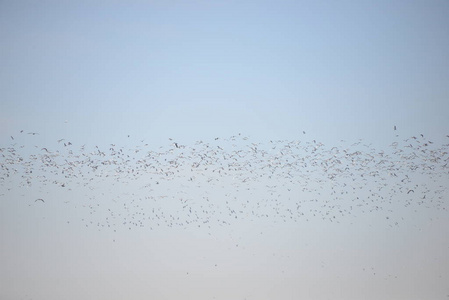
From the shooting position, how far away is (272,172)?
3700 centimetres

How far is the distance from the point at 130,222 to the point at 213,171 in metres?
5.54

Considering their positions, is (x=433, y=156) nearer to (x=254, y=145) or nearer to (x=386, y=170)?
(x=386, y=170)

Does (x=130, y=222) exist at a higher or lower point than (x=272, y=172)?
lower

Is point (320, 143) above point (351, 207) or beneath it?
above

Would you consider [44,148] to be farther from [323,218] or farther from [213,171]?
[323,218]

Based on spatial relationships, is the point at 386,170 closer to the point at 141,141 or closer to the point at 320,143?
the point at 320,143

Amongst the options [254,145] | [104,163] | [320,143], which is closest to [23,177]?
[104,163]

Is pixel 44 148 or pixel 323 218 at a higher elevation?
pixel 44 148

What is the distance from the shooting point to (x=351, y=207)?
37.0 meters

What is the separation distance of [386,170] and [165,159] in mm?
12914

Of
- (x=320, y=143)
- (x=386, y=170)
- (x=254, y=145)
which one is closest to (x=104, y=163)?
(x=254, y=145)

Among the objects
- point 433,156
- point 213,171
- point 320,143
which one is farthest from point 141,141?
point 433,156

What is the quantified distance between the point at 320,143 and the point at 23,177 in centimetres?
1741

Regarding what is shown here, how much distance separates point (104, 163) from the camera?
38.1 meters
